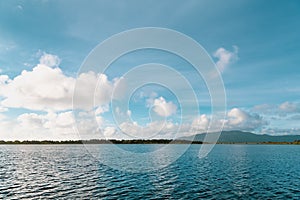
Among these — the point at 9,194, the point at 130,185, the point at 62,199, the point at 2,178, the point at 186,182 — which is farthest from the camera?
the point at 2,178

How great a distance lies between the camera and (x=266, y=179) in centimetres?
5728

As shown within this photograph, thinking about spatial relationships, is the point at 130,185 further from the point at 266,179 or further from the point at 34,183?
the point at 266,179

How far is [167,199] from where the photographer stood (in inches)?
1502

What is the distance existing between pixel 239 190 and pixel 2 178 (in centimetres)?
5325

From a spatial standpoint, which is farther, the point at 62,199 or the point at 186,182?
the point at 186,182

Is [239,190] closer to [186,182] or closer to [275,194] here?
[275,194]

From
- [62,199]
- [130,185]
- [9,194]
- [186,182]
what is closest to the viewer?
[62,199]

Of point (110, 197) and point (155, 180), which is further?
point (155, 180)

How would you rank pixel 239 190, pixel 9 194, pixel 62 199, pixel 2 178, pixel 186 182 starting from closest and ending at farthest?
pixel 62 199
pixel 9 194
pixel 239 190
pixel 186 182
pixel 2 178

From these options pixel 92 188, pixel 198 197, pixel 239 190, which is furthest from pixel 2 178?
pixel 239 190

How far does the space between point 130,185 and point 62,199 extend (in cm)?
1498

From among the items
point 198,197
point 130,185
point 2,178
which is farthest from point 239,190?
point 2,178

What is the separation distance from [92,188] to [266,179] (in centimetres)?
4101

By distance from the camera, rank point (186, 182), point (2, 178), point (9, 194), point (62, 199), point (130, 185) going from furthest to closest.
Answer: point (2, 178) < point (186, 182) < point (130, 185) < point (9, 194) < point (62, 199)
